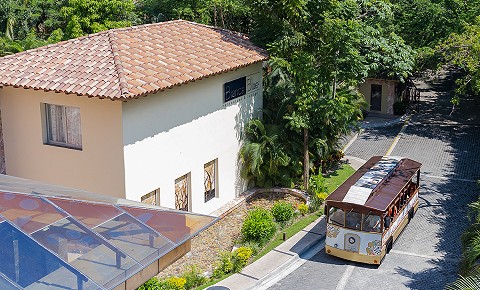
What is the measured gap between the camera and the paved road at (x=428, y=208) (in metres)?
19.5

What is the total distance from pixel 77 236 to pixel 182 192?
1183 centimetres

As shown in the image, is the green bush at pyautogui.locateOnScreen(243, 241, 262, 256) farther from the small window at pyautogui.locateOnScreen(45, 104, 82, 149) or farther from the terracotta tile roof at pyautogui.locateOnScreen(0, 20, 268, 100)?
the small window at pyautogui.locateOnScreen(45, 104, 82, 149)

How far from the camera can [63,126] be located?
2069 centimetres

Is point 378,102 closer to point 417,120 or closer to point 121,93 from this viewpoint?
point 417,120

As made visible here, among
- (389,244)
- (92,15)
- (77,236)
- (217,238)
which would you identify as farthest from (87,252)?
(92,15)

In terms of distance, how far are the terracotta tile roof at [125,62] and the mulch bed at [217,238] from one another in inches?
213

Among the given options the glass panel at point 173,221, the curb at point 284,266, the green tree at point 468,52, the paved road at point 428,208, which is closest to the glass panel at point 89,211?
the glass panel at point 173,221

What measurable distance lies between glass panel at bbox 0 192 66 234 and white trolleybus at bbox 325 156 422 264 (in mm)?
10764

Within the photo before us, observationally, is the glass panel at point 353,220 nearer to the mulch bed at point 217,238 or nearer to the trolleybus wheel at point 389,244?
the trolleybus wheel at point 389,244

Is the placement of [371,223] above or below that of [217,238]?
above

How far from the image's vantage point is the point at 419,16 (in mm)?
35312

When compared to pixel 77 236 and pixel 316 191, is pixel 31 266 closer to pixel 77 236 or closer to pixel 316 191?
pixel 77 236

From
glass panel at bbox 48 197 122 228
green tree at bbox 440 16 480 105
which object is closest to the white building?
glass panel at bbox 48 197 122 228

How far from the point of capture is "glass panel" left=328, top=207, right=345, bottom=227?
1991 cm
